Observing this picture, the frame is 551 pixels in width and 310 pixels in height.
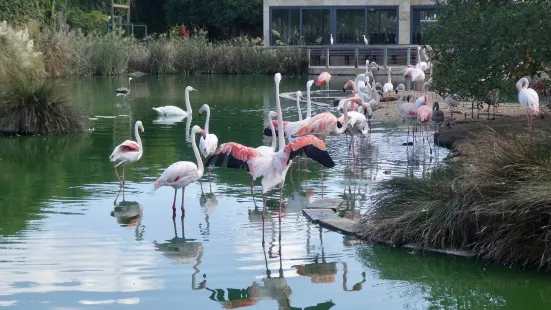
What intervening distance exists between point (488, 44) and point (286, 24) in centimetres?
3108

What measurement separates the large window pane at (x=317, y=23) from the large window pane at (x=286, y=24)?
1.26ft

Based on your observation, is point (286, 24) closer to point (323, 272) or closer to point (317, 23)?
point (317, 23)

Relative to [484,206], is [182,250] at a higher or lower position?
lower

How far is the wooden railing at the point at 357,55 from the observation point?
37.5 metres

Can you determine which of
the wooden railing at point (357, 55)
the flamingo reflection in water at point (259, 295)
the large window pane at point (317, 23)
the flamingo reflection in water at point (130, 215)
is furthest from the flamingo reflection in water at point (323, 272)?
the large window pane at point (317, 23)

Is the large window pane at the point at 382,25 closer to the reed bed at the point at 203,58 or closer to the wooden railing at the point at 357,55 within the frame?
the wooden railing at the point at 357,55

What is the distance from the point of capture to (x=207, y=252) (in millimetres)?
8203

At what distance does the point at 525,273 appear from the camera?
24.3 ft

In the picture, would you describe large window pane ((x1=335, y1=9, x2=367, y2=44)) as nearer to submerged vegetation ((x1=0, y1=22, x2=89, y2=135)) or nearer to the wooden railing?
the wooden railing

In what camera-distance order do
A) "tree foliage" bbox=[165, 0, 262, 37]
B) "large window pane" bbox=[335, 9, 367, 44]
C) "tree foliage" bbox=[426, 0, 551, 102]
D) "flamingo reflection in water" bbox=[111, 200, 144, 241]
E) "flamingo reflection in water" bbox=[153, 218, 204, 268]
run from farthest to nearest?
"tree foliage" bbox=[165, 0, 262, 37], "large window pane" bbox=[335, 9, 367, 44], "tree foliage" bbox=[426, 0, 551, 102], "flamingo reflection in water" bbox=[111, 200, 144, 241], "flamingo reflection in water" bbox=[153, 218, 204, 268]

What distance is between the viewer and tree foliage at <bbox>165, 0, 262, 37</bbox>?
45.5 metres

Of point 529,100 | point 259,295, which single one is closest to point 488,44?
point 529,100

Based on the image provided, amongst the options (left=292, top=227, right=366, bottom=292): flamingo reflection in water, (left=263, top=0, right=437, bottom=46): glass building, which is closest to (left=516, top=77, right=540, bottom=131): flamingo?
(left=292, top=227, right=366, bottom=292): flamingo reflection in water

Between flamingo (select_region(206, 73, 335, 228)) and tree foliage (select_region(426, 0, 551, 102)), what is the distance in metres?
4.65
